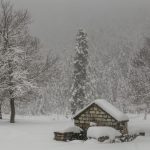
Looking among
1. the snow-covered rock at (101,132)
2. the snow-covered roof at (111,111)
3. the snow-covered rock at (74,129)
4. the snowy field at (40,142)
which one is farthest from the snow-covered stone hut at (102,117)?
the snowy field at (40,142)

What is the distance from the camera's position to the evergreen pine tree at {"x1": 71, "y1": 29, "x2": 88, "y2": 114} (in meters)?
52.5

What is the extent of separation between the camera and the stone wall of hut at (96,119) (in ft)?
101

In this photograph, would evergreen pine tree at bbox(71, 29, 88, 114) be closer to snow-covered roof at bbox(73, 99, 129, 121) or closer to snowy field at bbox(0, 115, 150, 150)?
snowy field at bbox(0, 115, 150, 150)

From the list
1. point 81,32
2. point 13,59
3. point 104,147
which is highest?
point 81,32

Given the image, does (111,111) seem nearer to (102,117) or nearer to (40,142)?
(102,117)

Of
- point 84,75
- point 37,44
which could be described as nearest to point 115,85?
point 84,75

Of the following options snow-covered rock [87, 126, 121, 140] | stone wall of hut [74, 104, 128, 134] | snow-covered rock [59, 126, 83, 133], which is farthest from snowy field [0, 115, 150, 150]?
stone wall of hut [74, 104, 128, 134]

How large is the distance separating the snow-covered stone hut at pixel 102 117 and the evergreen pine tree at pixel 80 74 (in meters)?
19.5

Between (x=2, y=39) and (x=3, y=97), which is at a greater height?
(x=2, y=39)

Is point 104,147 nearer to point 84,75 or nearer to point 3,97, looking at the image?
point 3,97

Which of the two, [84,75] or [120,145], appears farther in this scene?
[84,75]

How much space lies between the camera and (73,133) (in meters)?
30.1

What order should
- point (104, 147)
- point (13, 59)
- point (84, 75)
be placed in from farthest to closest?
point (84, 75) < point (13, 59) < point (104, 147)

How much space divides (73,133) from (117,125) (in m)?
3.54
